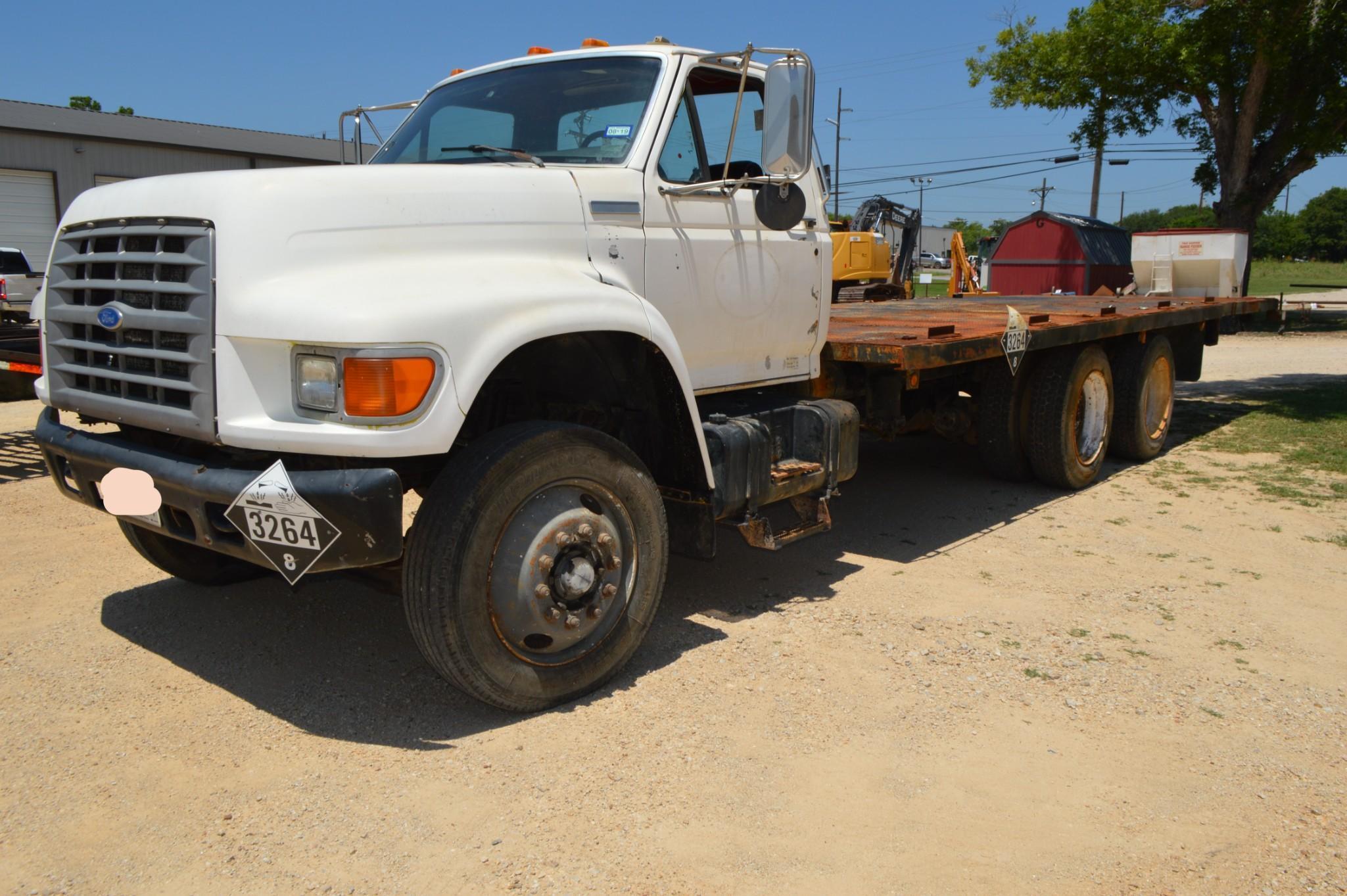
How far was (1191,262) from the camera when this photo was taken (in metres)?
12.2

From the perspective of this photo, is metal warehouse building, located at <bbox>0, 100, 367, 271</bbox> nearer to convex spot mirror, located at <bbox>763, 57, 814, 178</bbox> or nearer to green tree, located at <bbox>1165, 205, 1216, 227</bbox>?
convex spot mirror, located at <bbox>763, 57, 814, 178</bbox>

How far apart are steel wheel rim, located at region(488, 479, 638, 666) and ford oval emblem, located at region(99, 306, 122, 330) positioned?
1.52 metres

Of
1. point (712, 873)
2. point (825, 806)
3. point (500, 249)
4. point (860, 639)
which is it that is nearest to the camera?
point (712, 873)

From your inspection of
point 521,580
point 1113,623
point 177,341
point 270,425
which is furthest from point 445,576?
point 1113,623

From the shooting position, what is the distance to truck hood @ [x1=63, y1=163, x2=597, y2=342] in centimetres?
332

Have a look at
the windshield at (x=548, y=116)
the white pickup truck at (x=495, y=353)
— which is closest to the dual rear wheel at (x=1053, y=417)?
the white pickup truck at (x=495, y=353)

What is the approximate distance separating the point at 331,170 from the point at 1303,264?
8629cm

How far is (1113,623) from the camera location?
4949mm

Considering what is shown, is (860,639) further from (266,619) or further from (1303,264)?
(1303,264)

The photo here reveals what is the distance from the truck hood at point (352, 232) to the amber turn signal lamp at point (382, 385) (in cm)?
9

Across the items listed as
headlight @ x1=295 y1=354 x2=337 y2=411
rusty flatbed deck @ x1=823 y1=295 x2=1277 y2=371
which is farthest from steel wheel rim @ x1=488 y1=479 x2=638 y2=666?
rusty flatbed deck @ x1=823 y1=295 x2=1277 y2=371

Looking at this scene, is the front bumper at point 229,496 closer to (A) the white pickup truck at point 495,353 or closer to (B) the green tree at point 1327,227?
(A) the white pickup truck at point 495,353

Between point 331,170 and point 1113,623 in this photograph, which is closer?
point 331,170

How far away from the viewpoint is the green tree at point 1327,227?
91.9 meters
